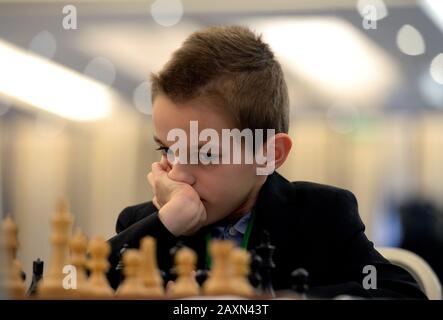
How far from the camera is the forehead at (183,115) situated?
976 mm

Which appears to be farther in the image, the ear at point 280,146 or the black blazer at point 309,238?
the ear at point 280,146

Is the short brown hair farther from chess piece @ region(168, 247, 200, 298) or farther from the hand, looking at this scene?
chess piece @ region(168, 247, 200, 298)

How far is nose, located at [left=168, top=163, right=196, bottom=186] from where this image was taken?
1012 millimetres

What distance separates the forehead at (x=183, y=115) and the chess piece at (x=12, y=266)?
0.87 ft

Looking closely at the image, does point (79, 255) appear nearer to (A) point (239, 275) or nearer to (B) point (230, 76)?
(A) point (239, 275)

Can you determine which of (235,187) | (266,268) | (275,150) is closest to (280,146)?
(275,150)

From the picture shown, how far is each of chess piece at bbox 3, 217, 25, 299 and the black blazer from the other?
5.1 inches

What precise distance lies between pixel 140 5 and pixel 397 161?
5.01ft

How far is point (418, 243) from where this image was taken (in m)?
2.34

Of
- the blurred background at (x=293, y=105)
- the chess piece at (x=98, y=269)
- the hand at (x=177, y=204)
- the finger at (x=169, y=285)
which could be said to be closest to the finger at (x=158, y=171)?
the hand at (x=177, y=204)

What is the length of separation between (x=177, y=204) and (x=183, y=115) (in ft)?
0.43

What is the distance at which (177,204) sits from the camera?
37.2 inches

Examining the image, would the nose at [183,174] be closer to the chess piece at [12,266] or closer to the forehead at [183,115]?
the forehead at [183,115]
